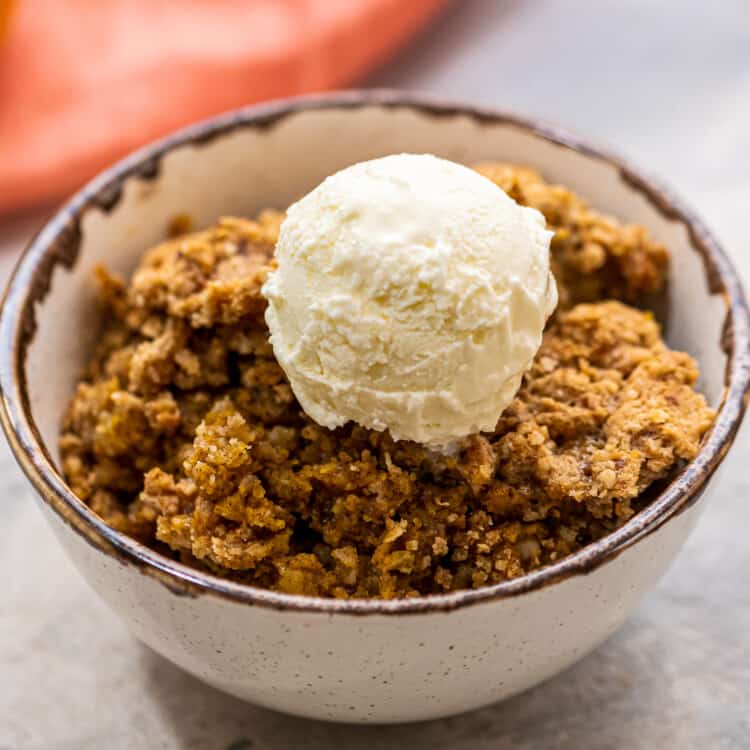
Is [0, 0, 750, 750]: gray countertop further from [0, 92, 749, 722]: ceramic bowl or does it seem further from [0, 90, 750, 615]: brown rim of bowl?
[0, 90, 750, 615]: brown rim of bowl

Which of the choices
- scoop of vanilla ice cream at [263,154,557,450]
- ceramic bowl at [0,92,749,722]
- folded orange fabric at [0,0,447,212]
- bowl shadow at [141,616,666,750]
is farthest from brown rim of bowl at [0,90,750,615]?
folded orange fabric at [0,0,447,212]

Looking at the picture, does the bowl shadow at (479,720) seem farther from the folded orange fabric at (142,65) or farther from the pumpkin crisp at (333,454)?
the folded orange fabric at (142,65)

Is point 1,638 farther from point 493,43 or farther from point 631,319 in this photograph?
point 493,43

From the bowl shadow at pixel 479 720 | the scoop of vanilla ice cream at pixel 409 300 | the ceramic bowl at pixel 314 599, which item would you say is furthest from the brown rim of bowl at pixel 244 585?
the bowl shadow at pixel 479 720

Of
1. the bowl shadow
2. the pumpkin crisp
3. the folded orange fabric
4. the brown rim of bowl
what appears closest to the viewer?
the brown rim of bowl

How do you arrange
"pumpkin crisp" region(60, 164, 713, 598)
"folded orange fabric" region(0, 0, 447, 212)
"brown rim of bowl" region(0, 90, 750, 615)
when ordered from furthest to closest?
"folded orange fabric" region(0, 0, 447, 212) < "pumpkin crisp" region(60, 164, 713, 598) < "brown rim of bowl" region(0, 90, 750, 615)

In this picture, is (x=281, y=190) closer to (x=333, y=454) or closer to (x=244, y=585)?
(x=333, y=454)

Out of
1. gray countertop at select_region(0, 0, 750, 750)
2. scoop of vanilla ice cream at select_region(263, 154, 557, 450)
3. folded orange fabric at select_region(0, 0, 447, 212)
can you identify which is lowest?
gray countertop at select_region(0, 0, 750, 750)

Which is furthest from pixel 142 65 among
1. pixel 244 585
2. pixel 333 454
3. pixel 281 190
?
pixel 244 585
